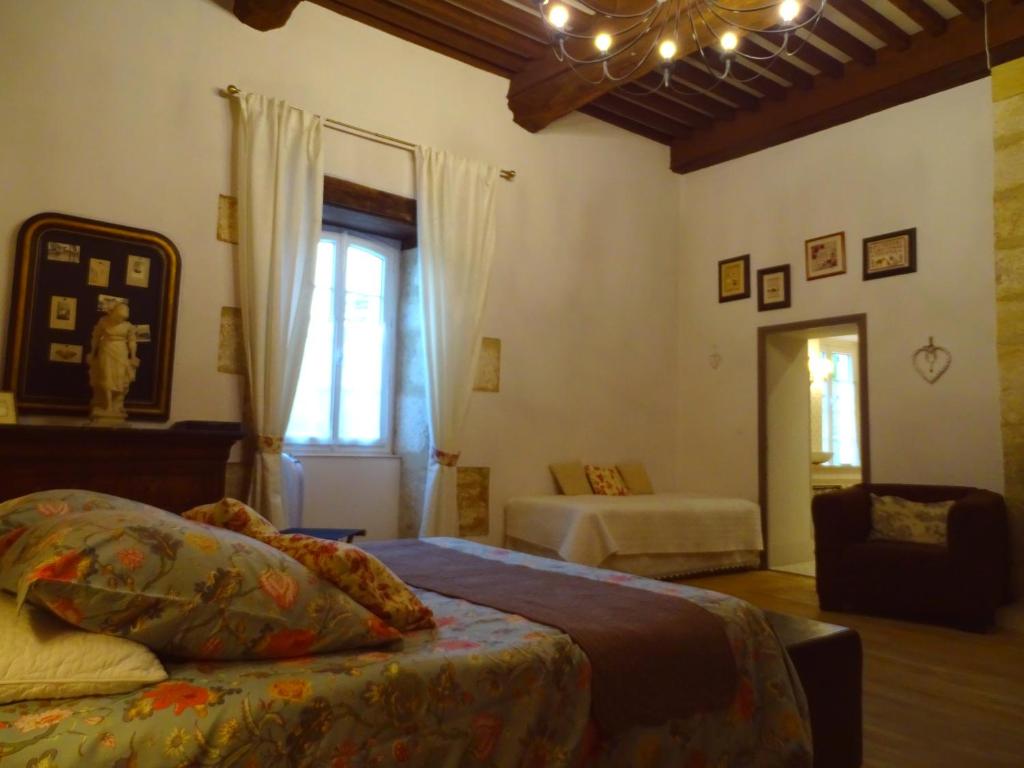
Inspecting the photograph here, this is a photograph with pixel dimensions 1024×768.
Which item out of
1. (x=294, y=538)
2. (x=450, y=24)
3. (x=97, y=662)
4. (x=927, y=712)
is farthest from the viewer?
(x=450, y=24)

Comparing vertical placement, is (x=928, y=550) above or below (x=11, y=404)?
Answer: below

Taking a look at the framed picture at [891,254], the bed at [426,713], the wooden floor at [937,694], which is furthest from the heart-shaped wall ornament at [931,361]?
the bed at [426,713]

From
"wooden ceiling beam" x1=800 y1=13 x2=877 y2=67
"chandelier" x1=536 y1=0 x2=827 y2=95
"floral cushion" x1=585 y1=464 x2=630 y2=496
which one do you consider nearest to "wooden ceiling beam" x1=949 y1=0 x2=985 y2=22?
"wooden ceiling beam" x1=800 y1=13 x2=877 y2=67

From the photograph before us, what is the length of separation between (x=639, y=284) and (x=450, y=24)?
8.55ft

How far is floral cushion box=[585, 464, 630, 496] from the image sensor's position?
227 inches

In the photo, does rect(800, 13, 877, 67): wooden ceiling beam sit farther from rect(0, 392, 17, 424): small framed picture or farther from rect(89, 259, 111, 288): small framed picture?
rect(0, 392, 17, 424): small framed picture

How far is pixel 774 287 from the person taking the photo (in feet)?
19.7

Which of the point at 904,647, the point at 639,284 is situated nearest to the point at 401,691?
the point at 904,647

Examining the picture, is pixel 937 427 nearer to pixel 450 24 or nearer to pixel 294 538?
pixel 450 24

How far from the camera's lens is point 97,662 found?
1.18 metres

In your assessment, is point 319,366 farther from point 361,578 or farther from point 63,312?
point 361,578

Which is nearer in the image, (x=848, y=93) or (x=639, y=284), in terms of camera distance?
(x=848, y=93)

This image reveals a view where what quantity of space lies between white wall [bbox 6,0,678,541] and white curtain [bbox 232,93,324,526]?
16 cm

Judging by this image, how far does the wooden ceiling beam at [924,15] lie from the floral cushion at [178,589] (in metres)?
4.99
